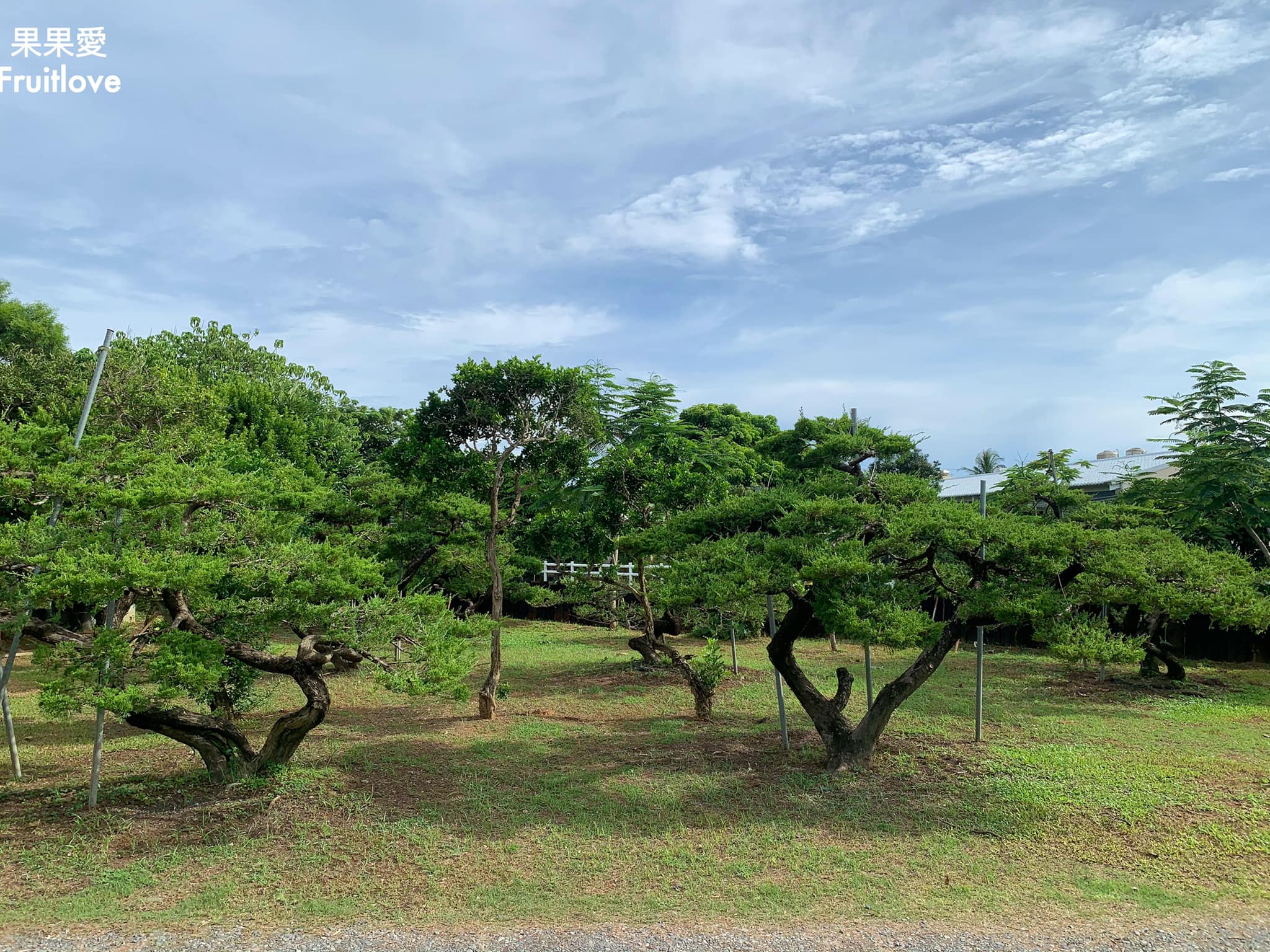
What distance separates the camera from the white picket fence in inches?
572

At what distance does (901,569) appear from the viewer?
8.13m

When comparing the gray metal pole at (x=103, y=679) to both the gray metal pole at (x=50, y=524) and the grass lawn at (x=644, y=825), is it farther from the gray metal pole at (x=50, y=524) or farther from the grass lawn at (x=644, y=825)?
the gray metal pole at (x=50, y=524)

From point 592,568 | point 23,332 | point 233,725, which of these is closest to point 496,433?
point 592,568

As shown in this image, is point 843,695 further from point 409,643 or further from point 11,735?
point 11,735

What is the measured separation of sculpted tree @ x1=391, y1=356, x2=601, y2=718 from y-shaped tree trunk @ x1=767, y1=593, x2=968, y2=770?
433 centimetres

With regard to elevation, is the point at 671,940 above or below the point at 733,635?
below

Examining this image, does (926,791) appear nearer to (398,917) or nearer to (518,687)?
(398,917)

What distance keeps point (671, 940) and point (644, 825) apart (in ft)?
6.70

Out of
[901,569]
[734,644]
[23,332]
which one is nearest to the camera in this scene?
[901,569]

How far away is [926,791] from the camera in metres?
7.75

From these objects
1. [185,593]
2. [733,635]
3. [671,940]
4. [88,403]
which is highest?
[88,403]

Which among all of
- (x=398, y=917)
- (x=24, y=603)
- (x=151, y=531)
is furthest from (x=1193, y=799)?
(x=24, y=603)

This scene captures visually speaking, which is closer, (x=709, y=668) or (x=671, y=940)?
(x=671, y=940)

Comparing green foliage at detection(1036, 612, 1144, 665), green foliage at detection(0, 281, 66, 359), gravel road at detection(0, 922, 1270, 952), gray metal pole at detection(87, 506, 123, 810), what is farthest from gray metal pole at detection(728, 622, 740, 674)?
green foliage at detection(0, 281, 66, 359)
